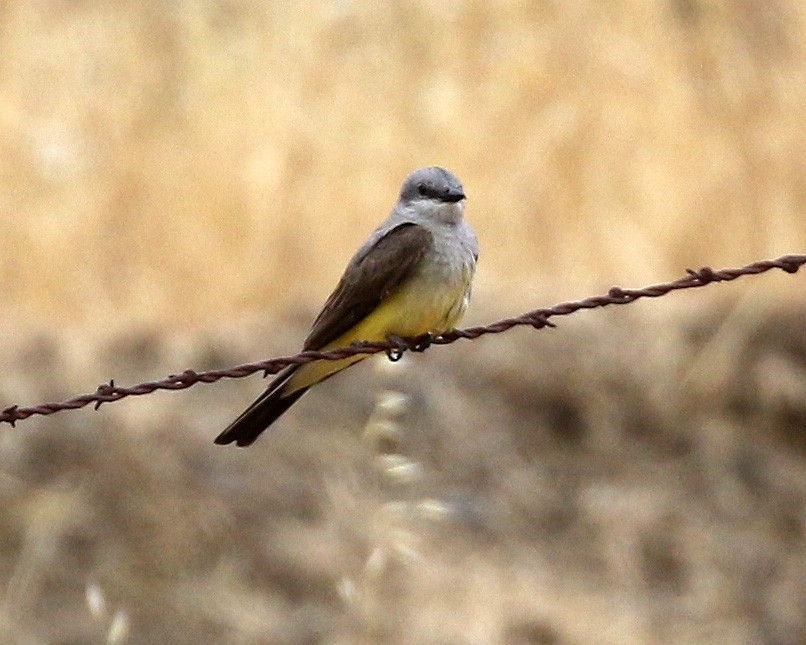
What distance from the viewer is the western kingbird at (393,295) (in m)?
5.52

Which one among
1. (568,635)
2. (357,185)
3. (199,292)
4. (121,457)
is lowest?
(568,635)

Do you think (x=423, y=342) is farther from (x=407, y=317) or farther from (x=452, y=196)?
(x=452, y=196)

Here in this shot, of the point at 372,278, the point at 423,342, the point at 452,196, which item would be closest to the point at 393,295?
the point at 372,278

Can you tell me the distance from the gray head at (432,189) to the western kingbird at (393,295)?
0.09 ft

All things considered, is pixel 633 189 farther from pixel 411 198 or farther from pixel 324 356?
pixel 324 356

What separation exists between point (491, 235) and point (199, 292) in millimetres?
1652

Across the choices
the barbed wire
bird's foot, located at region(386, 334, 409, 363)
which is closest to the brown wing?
bird's foot, located at region(386, 334, 409, 363)

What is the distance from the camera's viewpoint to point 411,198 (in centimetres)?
584

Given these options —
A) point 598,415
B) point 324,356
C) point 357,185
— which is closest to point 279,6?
point 357,185

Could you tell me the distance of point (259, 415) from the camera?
5.45m

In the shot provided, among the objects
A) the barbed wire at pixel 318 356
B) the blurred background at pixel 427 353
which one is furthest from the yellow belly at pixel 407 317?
the blurred background at pixel 427 353

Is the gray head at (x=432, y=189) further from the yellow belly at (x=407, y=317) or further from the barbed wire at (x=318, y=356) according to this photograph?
the barbed wire at (x=318, y=356)

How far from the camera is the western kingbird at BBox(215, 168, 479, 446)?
552 cm

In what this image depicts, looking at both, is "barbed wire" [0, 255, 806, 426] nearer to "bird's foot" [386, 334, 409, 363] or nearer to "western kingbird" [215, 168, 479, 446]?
"bird's foot" [386, 334, 409, 363]
